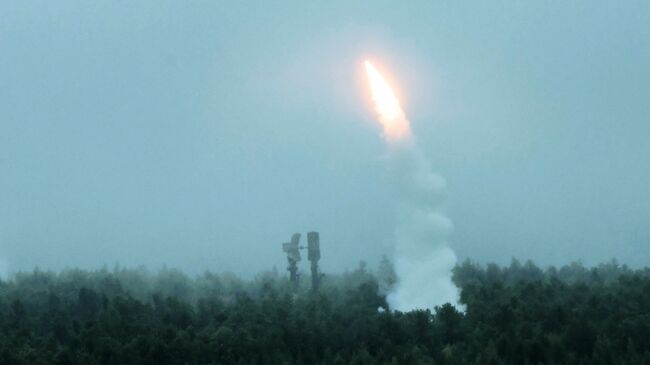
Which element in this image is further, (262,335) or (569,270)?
(569,270)

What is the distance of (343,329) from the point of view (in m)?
101

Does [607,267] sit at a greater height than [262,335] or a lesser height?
greater

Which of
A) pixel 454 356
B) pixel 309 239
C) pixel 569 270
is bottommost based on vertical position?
pixel 454 356

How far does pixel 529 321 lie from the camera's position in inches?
Result: 3927

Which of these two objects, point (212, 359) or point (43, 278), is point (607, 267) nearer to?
point (43, 278)

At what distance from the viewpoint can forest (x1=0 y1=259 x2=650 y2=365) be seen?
87.9 metres

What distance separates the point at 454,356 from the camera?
8569 cm

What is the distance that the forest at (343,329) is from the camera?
87875mm

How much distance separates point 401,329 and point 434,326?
2.35 meters

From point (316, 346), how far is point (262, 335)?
13.1 ft

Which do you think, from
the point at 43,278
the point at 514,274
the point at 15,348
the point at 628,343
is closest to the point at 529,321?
the point at 628,343

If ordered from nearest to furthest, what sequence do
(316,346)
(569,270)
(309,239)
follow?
(316,346), (309,239), (569,270)

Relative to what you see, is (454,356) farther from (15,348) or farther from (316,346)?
(15,348)

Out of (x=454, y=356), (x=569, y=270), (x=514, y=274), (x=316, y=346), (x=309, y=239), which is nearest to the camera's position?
(x=454, y=356)
